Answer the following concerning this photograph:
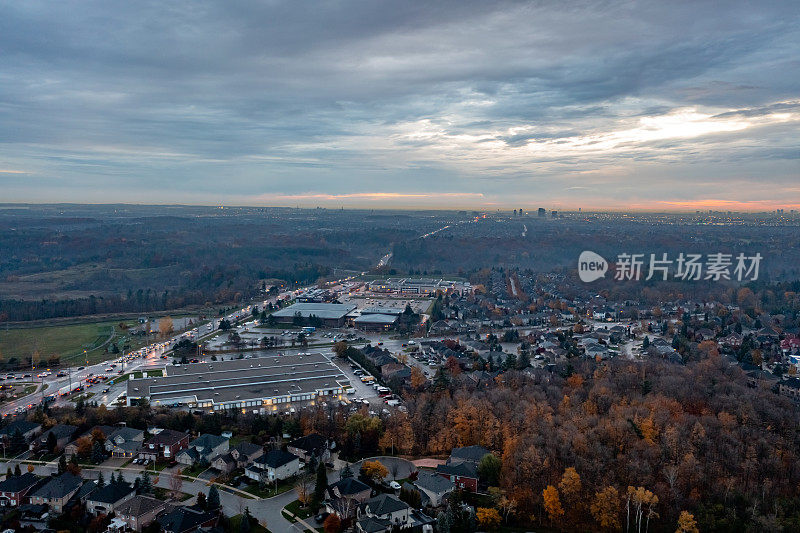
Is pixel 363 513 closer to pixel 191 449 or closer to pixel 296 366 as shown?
pixel 191 449

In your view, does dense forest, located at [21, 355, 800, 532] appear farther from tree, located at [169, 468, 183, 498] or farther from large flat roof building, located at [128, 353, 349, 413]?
tree, located at [169, 468, 183, 498]

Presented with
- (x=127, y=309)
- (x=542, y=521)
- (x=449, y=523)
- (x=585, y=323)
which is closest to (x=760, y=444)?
(x=542, y=521)

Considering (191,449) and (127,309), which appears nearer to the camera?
(191,449)

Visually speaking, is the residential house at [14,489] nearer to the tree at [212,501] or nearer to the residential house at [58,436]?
the residential house at [58,436]

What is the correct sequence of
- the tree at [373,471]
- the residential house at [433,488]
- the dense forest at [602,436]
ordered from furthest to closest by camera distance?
the tree at [373,471] < the residential house at [433,488] < the dense forest at [602,436]

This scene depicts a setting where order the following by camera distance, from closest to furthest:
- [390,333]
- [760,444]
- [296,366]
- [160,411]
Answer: [760,444], [160,411], [296,366], [390,333]

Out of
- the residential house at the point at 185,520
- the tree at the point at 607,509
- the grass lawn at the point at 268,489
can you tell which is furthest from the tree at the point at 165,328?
the tree at the point at 607,509
